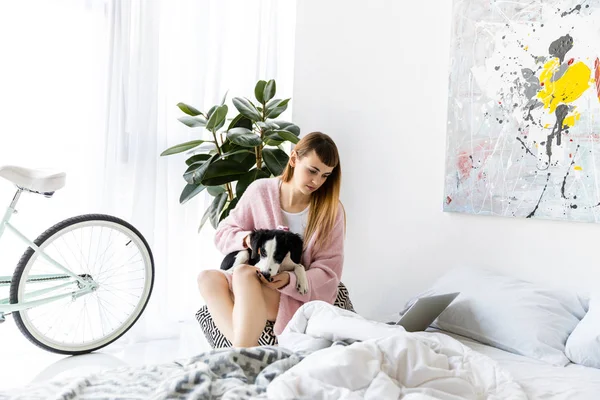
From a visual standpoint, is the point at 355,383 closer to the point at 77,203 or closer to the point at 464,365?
the point at 464,365

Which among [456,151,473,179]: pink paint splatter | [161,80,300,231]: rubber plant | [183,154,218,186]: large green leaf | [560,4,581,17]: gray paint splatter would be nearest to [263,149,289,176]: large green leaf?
[161,80,300,231]: rubber plant

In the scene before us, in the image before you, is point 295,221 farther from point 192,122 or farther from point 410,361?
point 410,361

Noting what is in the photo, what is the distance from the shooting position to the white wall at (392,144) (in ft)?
7.97

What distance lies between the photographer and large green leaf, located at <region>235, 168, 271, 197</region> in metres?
2.71

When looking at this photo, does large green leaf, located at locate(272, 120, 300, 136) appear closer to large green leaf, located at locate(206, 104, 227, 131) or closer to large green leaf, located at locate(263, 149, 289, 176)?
large green leaf, located at locate(263, 149, 289, 176)

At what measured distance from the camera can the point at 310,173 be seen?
88.4 inches

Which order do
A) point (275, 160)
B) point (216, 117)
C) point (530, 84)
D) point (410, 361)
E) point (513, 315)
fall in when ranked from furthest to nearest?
1. point (275, 160)
2. point (216, 117)
3. point (530, 84)
4. point (513, 315)
5. point (410, 361)

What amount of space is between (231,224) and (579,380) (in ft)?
4.57

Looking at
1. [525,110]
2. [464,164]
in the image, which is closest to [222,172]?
[464,164]

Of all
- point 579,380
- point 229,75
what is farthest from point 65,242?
point 579,380

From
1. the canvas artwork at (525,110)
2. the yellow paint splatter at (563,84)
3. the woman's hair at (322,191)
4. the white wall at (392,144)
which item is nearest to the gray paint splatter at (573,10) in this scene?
the canvas artwork at (525,110)

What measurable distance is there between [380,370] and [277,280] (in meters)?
0.89

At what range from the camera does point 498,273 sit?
90.1 inches

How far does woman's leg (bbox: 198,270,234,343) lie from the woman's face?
1.60ft
